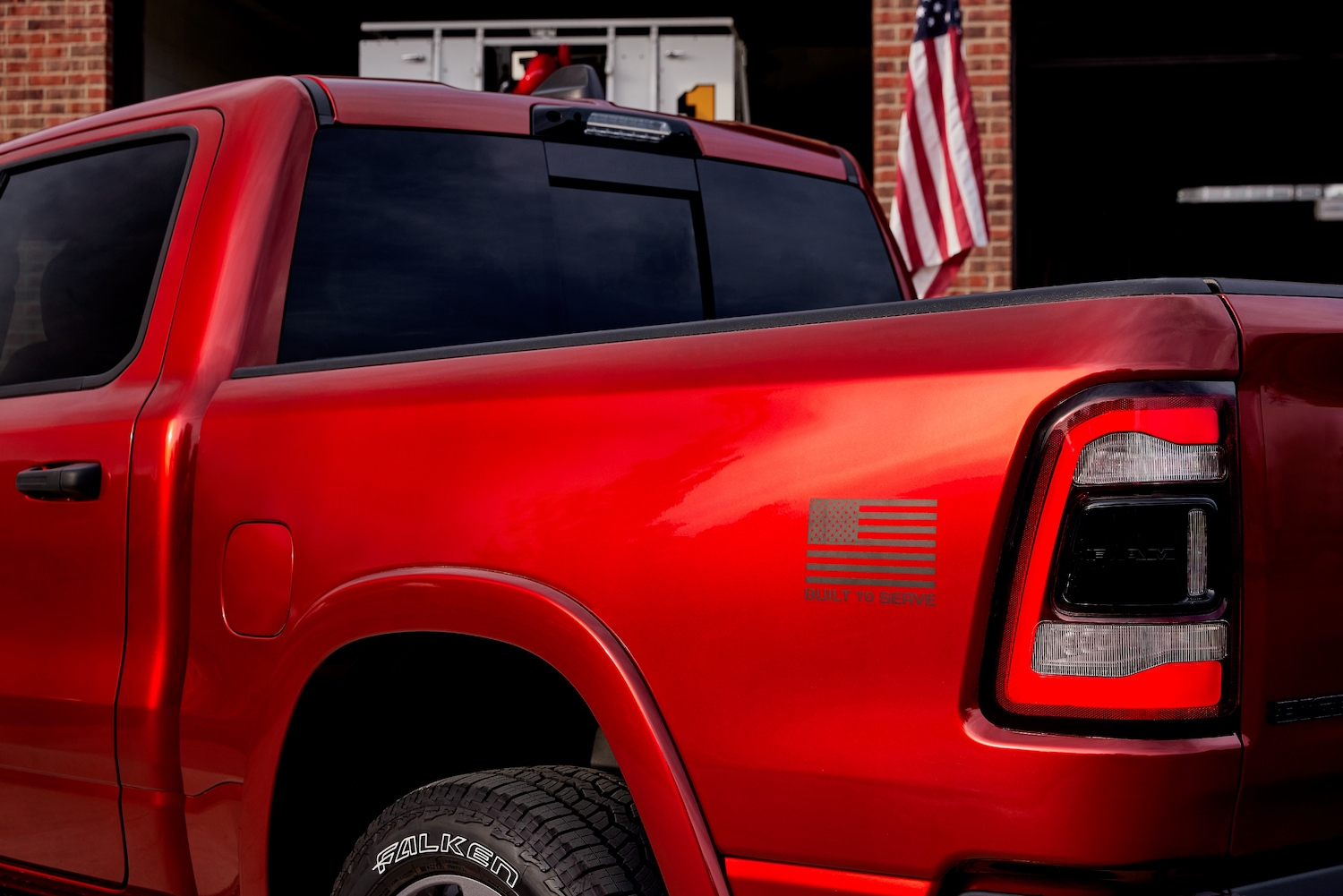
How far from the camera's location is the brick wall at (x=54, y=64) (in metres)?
8.71

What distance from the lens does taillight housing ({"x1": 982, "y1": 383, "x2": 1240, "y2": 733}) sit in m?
1.26

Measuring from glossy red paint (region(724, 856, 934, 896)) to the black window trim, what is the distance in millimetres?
1479

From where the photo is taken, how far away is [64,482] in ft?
7.06

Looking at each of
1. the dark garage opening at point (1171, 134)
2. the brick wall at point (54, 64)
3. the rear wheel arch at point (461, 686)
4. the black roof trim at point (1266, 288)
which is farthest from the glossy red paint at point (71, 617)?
the brick wall at point (54, 64)

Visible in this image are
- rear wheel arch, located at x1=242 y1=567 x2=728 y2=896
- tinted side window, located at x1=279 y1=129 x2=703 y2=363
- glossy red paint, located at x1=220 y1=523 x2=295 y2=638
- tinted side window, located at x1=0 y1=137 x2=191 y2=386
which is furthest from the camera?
tinted side window, located at x1=0 y1=137 x2=191 y2=386

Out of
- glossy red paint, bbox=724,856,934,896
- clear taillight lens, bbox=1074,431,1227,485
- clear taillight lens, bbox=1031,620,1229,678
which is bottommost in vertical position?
glossy red paint, bbox=724,856,934,896

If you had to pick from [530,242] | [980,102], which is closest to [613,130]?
[530,242]

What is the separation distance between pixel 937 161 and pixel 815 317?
19.2ft

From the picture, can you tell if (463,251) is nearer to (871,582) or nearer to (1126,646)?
(871,582)

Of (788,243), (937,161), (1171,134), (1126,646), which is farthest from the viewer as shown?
(1171,134)

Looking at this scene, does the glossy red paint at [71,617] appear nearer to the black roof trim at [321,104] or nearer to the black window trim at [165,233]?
the black window trim at [165,233]

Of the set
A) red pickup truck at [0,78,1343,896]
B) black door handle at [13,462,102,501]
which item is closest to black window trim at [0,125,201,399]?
red pickup truck at [0,78,1343,896]

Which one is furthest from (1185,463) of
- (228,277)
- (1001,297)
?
(228,277)

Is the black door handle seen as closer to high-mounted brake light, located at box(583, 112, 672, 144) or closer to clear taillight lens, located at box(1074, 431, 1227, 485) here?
high-mounted brake light, located at box(583, 112, 672, 144)
